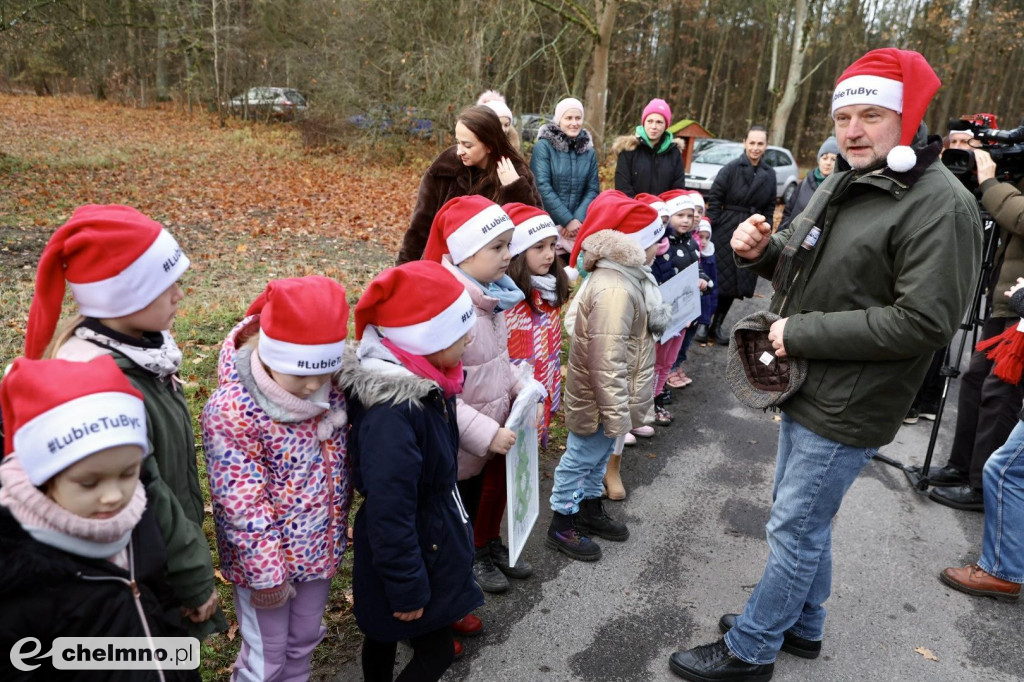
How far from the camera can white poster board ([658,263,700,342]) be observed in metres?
4.71

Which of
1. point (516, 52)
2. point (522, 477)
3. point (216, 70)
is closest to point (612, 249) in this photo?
point (522, 477)

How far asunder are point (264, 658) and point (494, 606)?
47.4 inches

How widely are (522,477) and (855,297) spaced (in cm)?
157

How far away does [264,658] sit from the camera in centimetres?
237

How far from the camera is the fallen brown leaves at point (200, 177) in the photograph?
11.1m

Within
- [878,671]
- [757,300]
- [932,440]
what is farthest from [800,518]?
[757,300]

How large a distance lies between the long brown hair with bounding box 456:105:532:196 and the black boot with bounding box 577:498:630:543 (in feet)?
6.31

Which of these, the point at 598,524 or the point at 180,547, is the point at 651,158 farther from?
the point at 180,547

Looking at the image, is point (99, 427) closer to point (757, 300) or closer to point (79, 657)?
point (79, 657)

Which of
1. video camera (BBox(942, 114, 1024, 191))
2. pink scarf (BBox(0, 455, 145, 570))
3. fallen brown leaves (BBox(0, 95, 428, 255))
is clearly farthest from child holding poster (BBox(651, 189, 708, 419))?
fallen brown leaves (BBox(0, 95, 428, 255))

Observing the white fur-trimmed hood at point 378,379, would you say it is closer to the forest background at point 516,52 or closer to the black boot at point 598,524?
the black boot at point 598,524

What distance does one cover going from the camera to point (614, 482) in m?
4.36

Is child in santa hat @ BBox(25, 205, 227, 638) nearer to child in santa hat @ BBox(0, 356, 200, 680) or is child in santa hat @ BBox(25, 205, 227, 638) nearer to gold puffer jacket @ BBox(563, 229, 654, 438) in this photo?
child in santa hat @ BBox(0, 356, 200, 680)

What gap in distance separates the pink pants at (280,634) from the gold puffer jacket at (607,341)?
1.62 meters
